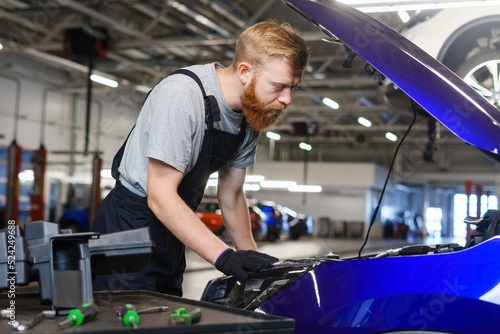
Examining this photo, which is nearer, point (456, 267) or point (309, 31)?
point (456, 267)

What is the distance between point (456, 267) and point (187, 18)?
10493 millimetres

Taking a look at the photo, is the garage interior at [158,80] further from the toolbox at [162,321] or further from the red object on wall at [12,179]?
the toolbox at [162,321]

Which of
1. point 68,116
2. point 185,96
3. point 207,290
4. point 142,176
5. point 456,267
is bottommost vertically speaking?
point 207,290

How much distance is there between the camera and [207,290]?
195 cm

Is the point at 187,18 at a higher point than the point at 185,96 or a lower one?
higher

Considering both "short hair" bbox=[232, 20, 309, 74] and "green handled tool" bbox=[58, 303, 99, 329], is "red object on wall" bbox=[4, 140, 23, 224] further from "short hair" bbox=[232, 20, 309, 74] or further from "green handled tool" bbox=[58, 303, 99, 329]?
"green handled tool" bbox=[58, 303, 99, 329]

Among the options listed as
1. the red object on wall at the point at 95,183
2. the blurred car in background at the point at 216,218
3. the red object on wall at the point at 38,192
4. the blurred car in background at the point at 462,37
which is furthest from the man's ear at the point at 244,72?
the blurred car in background at the point at 216,218

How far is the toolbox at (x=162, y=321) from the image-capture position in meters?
1.03

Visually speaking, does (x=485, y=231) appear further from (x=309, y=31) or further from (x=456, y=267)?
(x=309, y=31)

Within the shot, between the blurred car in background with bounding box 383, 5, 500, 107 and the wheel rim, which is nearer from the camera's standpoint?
the wheel rim

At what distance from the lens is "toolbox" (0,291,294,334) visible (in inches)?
40.6

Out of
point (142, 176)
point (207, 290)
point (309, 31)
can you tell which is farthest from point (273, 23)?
point (309, 31)

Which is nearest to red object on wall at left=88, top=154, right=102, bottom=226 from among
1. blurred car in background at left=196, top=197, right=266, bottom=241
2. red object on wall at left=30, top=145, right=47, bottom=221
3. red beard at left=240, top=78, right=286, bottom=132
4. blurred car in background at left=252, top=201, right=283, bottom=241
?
red object on wall at left=30, top=145, right=47, bottom=221

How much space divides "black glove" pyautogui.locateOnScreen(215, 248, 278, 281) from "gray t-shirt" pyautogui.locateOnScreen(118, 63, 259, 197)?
0.90ft
